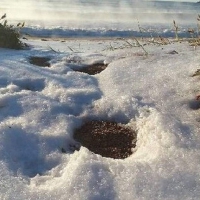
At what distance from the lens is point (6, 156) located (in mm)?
2117

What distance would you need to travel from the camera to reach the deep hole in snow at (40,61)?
163 inches

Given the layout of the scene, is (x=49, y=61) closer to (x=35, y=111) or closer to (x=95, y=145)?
(x=35, y=111)

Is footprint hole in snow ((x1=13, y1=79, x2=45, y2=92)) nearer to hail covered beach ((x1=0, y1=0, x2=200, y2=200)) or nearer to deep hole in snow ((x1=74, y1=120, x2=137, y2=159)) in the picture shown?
Result: hail covered beach ((x1=0, y1=0, x2=200, y2=200))

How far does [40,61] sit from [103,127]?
1.85 meters

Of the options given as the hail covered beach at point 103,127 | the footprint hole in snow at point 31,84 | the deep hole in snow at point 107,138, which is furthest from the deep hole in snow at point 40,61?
the deep hole in snow at point 107,138

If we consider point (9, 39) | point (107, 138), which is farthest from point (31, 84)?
point (9, 39)

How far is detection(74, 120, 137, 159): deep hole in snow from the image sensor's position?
2377 millimetres

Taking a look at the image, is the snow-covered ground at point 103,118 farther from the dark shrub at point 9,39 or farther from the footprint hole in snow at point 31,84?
the dark shrub at point 9,39

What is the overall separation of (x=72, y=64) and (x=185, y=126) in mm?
1860

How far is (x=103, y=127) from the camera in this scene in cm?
266

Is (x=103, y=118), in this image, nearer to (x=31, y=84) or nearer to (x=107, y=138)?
(x=107, y=138)

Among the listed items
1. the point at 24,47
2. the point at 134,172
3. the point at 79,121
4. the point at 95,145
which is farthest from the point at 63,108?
the point at 24,47

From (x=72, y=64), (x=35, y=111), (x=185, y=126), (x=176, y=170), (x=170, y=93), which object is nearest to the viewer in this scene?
(x=176, y=170)

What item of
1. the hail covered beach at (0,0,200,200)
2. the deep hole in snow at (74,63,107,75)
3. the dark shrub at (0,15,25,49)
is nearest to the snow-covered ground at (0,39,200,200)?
the hail covered beach at (0,0,200,200)
